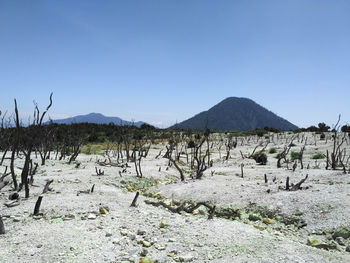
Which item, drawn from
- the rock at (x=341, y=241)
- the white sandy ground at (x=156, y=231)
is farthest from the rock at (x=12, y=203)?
the rock at (x=341, y=241)

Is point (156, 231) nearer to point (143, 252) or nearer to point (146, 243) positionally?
point (146, 243)

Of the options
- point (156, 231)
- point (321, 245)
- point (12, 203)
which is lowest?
point (321, 245)

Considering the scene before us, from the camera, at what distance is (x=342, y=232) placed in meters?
4.37

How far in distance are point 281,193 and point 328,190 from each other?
1.26 metres

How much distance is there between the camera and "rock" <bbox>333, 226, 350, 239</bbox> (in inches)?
170

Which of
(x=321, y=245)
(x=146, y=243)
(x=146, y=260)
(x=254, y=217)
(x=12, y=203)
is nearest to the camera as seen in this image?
(x=146, y=260)

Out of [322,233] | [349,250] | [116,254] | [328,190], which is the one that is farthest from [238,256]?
[328,190]

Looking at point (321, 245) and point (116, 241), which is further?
point (321, 245)

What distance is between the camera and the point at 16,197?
18.7ft

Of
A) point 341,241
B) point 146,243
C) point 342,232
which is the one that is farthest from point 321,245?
point 146,243

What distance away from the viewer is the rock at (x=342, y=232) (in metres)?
4.32

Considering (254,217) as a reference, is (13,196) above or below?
above

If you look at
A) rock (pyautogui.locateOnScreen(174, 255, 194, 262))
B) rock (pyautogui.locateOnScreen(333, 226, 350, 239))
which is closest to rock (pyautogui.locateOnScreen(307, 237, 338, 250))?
rock (pyautogui.locateOnScreen(333, 226, 350, 239))

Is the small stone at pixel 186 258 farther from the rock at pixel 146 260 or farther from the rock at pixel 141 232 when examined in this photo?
the rock at pixel 141 232
